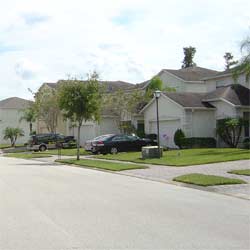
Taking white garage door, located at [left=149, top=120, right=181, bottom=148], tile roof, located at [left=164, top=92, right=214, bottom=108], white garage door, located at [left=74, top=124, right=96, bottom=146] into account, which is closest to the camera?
tile roof, located at [left=164, top=92, right=214, bottom=108]

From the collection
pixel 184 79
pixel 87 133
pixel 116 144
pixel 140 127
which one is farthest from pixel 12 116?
pixel 116 144

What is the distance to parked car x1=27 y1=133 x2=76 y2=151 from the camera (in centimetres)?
4731

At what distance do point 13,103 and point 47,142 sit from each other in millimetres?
32868

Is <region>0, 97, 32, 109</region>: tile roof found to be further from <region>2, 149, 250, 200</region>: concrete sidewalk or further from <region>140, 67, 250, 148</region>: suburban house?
<region>2, 149, 250, 200</region>: concrete sidewalk

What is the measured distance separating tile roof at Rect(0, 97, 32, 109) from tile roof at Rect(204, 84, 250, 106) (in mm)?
42001

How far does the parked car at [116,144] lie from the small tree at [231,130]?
5358mm

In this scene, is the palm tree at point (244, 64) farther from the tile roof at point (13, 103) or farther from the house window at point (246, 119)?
the tile roof at point (13, 103)

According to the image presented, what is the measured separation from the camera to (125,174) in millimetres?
22000

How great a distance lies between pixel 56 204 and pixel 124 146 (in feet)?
79.7

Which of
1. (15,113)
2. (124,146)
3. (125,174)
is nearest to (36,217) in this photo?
(125,174)

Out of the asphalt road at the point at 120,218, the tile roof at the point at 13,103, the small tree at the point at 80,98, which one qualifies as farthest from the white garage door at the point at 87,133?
the asphalt road at the point at 120,218

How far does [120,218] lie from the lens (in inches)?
417

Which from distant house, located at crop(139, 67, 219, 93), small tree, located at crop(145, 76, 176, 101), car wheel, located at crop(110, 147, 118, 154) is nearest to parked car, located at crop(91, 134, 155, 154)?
car wheel, located at crop(110, 147, 118, 154)

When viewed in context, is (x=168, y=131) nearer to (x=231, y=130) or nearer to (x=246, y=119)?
(x=231, y=130)
